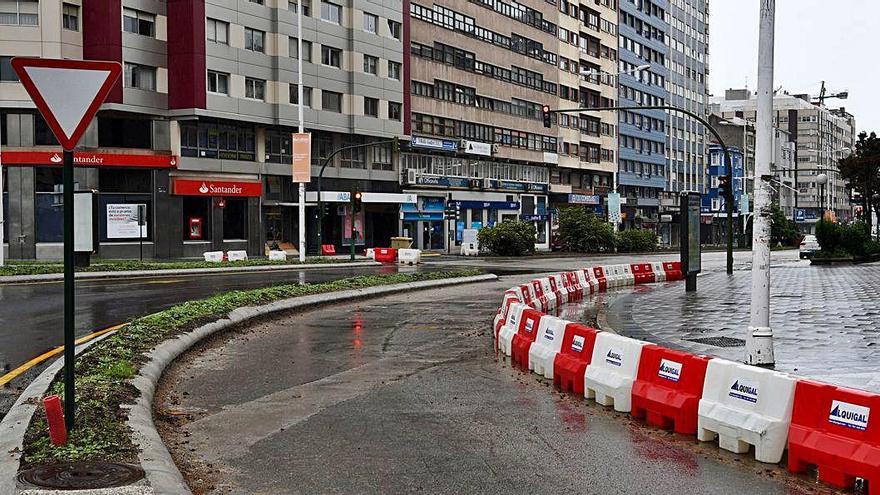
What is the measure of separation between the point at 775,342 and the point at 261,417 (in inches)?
323

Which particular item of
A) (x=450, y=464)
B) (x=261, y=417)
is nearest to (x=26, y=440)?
(x=261, y=417)

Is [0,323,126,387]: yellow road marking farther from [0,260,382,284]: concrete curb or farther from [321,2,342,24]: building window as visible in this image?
[321,2,342,24]: building window

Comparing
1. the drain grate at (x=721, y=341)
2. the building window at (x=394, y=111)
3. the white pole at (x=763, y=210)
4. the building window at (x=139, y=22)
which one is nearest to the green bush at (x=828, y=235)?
the building window at (x=394, y=111)

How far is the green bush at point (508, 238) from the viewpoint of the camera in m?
56.5

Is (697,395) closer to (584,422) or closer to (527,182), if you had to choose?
(584,422)

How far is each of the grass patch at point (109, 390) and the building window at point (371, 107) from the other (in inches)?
1695

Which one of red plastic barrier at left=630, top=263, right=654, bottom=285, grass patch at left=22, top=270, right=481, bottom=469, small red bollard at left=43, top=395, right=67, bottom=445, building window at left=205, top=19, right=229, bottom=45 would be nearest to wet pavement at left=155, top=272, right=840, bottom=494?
grass patch at left=22, top=270, right=481, bottom=469

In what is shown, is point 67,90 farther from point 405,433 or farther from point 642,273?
point 642,273

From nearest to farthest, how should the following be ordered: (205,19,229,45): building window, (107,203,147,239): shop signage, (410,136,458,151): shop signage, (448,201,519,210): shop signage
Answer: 1. (107,203,147,239): shop signage
2. (205,19,229,45): building window
3. (410,136,458,151): shop signage
4. (448,201,519,210): shop signage

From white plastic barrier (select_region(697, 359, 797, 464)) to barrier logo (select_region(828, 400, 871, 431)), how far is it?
1.38 feet

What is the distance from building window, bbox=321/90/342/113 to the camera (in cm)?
5664

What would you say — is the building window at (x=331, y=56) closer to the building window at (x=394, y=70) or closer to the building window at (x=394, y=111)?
the building window at (x=394, y=70)

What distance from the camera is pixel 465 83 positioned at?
69.8 meters

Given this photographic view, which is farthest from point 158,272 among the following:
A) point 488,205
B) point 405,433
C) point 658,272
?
point 488,205
